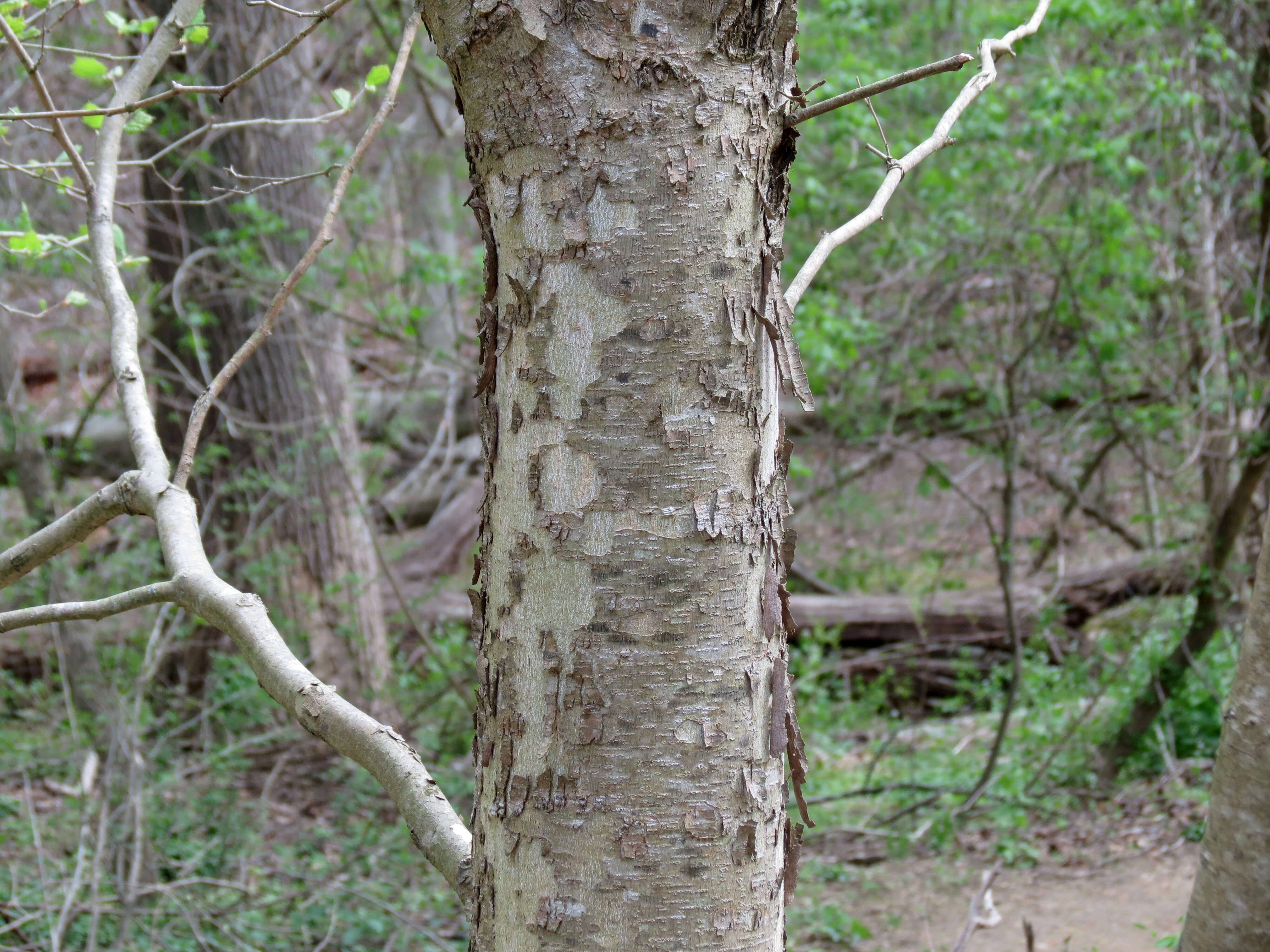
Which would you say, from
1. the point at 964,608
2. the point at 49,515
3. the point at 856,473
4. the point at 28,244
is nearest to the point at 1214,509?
the point at 964,608

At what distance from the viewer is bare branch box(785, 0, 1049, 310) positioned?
1399 mm

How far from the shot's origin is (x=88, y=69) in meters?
2.17

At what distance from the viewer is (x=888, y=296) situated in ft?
24.3

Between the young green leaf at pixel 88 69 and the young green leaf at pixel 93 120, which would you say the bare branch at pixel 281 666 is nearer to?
the young green leaf at pixel 93 120

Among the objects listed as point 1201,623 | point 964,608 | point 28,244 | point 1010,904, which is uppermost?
point 28,244

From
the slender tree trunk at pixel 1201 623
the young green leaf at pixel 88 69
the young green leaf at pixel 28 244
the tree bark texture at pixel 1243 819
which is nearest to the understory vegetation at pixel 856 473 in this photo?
the slender tree trunk at pixel 1201 623

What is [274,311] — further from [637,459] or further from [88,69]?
[88,69]

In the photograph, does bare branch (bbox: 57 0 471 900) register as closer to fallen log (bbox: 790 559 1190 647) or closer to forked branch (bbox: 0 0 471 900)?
forked branch (bbox: 0 0 471 900)

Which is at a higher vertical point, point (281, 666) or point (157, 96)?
point (157, 96)

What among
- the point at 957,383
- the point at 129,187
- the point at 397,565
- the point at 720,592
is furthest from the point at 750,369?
the point at 129,187

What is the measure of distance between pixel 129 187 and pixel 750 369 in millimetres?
8882

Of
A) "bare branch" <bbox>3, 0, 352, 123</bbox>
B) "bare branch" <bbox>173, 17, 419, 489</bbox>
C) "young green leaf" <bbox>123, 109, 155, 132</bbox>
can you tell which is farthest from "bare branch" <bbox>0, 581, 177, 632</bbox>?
"young green leaf" <bbox>123, 109, 155, 132</bbox>

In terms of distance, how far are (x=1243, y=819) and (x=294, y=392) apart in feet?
17.3

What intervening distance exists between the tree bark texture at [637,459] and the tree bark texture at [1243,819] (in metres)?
1.55
